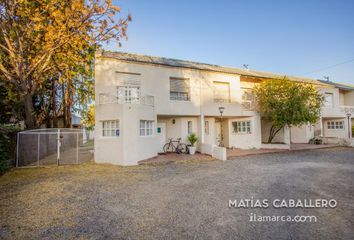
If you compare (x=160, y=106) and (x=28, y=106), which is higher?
(x=160, y=106)

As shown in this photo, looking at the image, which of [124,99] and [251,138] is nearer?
[124,99]

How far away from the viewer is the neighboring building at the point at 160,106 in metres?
10.9

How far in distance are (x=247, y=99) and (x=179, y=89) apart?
733 cm

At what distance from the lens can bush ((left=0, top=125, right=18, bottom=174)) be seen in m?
8.80

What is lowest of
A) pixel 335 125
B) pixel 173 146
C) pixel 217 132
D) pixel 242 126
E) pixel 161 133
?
pixel 173 146

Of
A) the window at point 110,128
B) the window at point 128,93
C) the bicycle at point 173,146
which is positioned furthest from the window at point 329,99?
Result: the window at point 110,128

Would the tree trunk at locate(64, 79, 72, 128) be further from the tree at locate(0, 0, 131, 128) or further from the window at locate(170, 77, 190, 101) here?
the window at locate(170, 77, 190, 101)

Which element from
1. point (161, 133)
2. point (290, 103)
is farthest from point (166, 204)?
point (290, 103)

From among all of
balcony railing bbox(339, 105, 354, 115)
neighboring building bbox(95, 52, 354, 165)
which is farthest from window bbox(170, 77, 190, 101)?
balcony railing bbox(339, 105, 354, 115)

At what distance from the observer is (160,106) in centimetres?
1305

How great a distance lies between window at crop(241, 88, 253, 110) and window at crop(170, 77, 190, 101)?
566cm

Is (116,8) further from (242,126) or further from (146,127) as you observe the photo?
(242,126)

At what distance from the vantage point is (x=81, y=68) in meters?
11.9

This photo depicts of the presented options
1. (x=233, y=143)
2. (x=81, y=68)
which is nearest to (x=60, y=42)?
(x=81, y=68)
